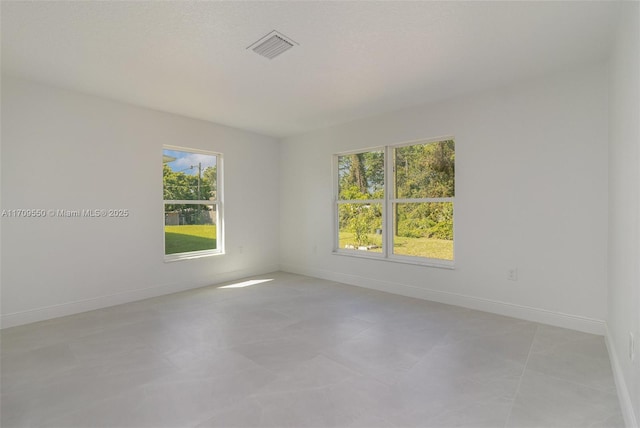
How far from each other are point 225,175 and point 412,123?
296 centimetres

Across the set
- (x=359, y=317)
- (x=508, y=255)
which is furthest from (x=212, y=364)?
(x=508, y=255)

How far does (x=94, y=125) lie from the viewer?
3713 mm

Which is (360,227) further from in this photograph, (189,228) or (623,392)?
(623,392)

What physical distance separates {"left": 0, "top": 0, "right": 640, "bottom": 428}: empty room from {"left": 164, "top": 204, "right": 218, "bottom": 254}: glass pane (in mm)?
30

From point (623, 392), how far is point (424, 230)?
8.27 ft

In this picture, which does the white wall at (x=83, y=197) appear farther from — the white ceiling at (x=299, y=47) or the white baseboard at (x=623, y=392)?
the white baseboard at (x=623, y=392)

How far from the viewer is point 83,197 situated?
363cm

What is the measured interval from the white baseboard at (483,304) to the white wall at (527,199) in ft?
0.03

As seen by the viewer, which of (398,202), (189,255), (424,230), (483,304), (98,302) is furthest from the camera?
(189,255)

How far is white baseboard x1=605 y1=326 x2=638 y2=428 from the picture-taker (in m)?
1.59

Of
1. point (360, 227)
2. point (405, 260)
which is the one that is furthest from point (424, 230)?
point (360, 227)

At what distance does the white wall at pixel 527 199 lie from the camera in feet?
9.63

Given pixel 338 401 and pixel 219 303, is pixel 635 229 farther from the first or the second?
pixel 219 303

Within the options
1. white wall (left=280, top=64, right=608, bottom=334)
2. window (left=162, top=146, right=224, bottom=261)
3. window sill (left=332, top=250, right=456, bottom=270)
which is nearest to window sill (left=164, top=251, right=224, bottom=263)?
window (left=162, top=146, right=224, bottom=261)
